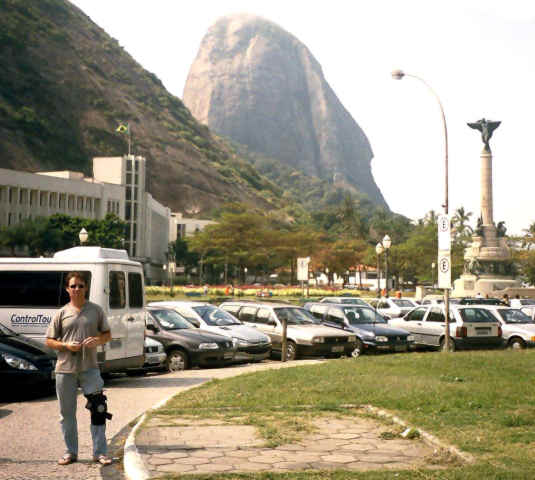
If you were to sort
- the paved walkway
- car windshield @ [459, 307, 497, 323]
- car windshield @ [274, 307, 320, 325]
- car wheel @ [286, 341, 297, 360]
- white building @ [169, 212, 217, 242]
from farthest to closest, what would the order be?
white building @ [169, 212, 217, 242] → car windshield @ [459, 307, 497, 323] → car windshield @ [274, 307, 320, 325] → car wheel @ [286, 341, 297, 360] → the paved walkway

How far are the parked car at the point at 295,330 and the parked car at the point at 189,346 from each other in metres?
2.37

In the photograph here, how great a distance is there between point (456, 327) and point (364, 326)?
2547 millimetres

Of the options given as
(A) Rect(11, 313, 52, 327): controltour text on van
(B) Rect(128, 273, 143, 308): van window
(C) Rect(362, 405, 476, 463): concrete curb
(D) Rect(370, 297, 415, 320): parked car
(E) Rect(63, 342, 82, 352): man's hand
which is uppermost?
(B) Rect(128, 273, 143, 308): van window

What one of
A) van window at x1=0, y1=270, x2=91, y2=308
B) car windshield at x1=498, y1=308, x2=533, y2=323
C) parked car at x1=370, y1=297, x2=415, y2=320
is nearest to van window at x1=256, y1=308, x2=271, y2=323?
car windshield at x1=498, y1=308, x2=533, y2=323

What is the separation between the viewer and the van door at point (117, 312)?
1246cm

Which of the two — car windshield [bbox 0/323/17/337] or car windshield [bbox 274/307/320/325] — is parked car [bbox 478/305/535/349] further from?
car windshield [bbox 0/323/17/337]

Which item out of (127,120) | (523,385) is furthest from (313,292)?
(127,120)

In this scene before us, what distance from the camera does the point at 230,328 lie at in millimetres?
18094

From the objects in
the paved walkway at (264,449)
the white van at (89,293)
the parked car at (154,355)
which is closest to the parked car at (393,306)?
the parked car at (154,355)

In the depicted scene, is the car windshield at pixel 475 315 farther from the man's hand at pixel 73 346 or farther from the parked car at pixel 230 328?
the man's hand at pixel 73 346

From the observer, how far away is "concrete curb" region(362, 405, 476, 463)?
20.7 feet

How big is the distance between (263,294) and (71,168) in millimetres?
85374

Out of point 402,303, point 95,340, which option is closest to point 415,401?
point 95,340

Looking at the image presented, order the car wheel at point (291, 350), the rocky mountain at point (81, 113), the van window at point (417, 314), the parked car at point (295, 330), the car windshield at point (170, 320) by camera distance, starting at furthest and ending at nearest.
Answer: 1. the rocky mountain at point (81, 113)
2. the van window at point (417, 314)
3. the car wheel at point (291, 350)
4. the parked car at point (295, 330)
5. the car windshield at point (170, 320)
